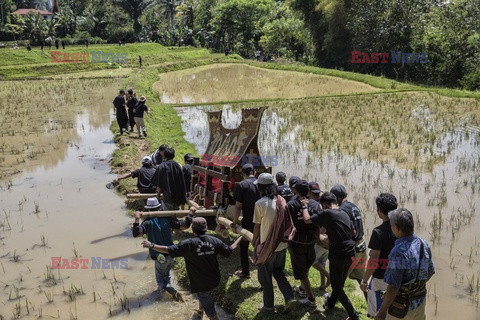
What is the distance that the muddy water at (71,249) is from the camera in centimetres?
507

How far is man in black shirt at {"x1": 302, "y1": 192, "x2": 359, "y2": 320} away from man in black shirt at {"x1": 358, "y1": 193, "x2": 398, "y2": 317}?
0.40 m

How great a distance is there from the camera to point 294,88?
22578 millimetres

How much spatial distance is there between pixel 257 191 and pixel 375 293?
1.67m

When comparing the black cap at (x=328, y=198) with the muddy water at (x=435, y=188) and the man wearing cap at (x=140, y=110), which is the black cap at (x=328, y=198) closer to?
the muddy water at (x=435, y=188)

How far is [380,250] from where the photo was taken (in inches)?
144

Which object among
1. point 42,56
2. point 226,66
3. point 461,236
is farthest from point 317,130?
point 42,56

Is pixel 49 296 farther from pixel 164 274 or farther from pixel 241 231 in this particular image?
pixel 241 231

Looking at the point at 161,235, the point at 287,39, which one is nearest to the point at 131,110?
the point at 161,235

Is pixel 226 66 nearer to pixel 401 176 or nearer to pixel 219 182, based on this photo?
pixel 401 176

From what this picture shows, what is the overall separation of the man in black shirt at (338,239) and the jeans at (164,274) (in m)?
1.75

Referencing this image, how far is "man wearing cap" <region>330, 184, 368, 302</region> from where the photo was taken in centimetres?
429

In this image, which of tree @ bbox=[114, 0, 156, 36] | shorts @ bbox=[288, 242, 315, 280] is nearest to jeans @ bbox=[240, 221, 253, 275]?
shorts @ bbox=[288, 242, 315, 280]

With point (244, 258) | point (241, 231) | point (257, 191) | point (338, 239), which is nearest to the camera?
point (338, 239)

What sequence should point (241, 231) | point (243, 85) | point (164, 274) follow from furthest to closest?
1. point (243, 85)
2. point (164, 274)
3. point (241, 231)
